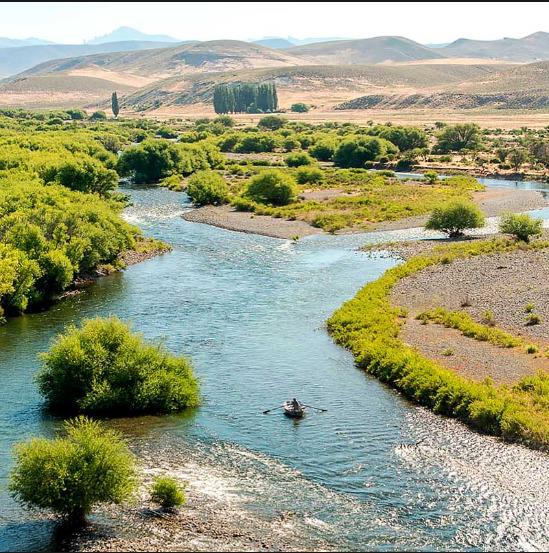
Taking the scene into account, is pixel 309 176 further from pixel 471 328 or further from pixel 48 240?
pixel 471 328

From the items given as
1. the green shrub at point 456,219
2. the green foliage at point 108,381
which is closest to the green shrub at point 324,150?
the green shrub at point 456,219

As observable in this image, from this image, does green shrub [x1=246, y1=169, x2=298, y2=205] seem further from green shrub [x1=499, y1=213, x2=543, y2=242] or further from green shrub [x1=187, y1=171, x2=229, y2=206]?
green shrub [x1=499, y1=213, x2=543, y2=242]

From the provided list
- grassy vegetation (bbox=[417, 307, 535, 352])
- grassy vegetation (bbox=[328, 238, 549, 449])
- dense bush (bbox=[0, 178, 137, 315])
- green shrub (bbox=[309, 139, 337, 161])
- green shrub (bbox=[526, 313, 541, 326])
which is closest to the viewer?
grassy vegetation (bbox=[328, 238, 549, 449])

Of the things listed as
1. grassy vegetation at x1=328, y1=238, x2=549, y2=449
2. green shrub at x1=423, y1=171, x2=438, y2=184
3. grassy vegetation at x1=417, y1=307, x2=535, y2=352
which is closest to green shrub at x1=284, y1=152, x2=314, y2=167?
green shrub at x1=423, y1=171, x2=438, y2=184

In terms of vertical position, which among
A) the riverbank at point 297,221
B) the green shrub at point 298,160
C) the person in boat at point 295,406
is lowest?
the riverbank at point 297,221

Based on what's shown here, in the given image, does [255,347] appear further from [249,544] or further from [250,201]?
[250,201]

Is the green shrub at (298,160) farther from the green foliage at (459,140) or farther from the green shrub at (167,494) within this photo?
the green shrub at (167,494)
